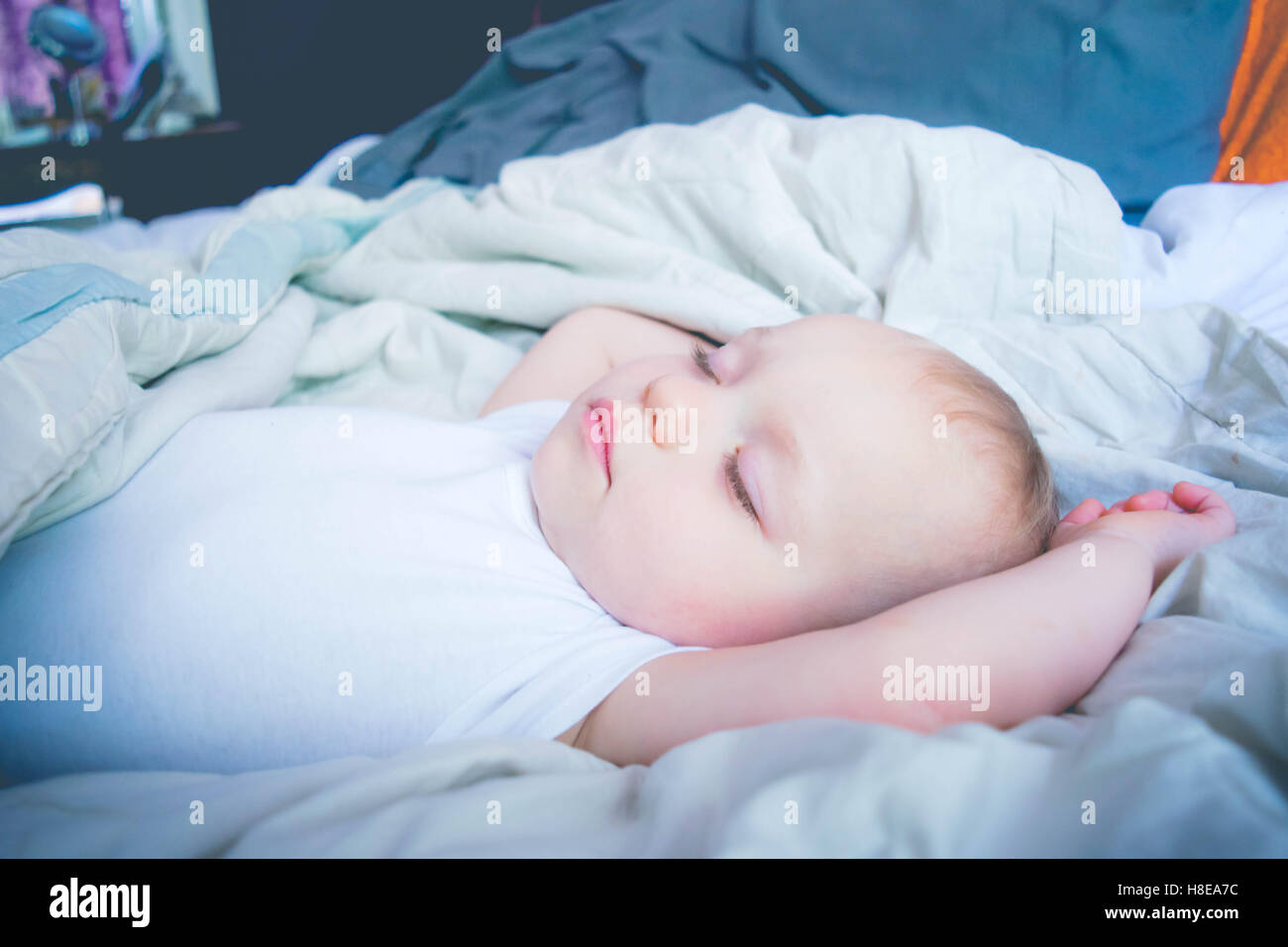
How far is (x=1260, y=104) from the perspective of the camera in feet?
4.13

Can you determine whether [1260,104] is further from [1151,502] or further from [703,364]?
[703,364]

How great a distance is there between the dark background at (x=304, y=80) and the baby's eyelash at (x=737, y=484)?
2259mm

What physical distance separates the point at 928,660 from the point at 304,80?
9.64ft

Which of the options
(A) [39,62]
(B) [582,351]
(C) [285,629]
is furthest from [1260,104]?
(A) [39,62]

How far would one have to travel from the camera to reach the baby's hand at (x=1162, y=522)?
2.35 ft

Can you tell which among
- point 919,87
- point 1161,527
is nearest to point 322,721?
point 1161,527

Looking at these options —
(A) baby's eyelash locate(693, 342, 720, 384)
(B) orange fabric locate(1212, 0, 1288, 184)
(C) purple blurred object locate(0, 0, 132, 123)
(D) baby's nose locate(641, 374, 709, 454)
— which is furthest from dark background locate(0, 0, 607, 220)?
(D) baby's nose locate(641, 374, 709, 454)

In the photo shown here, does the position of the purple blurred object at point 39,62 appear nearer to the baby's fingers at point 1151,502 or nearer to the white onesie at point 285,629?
the white onesie at point 285,629

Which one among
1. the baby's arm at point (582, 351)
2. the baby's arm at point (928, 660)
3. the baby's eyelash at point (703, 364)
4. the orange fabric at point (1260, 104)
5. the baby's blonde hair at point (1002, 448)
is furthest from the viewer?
the orange fabric at point (1260, 104)

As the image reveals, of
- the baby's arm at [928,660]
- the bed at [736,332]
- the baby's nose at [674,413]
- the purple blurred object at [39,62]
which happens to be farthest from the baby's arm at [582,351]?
the purple blurred object at [39,62]

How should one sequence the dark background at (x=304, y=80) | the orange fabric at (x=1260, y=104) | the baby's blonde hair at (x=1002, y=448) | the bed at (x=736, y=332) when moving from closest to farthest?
the bed at (x=736, y=332) → the baby's blonde hair at (x=1002, y=448) → the orange fabric at (x=1260, y=104) → the dark background at (x=304, y=80)

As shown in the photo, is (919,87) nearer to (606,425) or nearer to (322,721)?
(606,425)

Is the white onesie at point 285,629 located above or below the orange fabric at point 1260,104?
below
